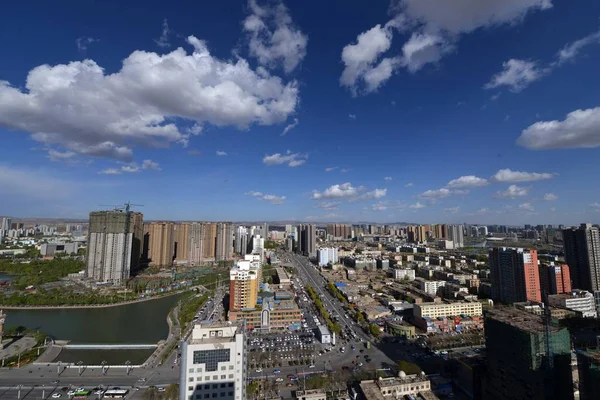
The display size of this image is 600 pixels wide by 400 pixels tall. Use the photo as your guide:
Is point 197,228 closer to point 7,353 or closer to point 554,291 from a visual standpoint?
point 7,353

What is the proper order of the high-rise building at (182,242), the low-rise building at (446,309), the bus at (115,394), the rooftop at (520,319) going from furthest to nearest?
the high-rise building at (182,242)
the low-rise building at (446,309)
the bus at (115,394)
the rooftop at (520,319)

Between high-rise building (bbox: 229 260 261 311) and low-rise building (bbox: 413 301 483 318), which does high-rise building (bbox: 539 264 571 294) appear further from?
high-rise building (bbox: 229 260 261 311)

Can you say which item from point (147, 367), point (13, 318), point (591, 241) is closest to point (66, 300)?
point (13, 318)

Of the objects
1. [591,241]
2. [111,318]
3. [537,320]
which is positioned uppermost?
[591,241]

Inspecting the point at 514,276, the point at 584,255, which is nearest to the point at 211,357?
the point at 514,276

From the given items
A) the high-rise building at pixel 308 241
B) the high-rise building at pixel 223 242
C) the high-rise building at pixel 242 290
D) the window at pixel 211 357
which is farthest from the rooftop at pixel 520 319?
the high-rise building at pixel 308 241

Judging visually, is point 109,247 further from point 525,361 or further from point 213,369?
point 525,361

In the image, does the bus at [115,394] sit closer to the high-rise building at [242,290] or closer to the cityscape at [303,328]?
the cityscape at [303,328]
